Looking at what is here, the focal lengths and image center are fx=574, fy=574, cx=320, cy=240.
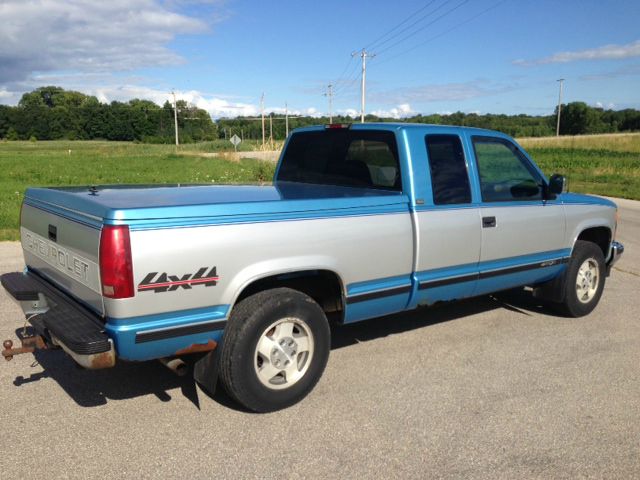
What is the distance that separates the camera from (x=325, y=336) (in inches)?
150

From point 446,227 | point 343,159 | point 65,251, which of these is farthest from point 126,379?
point 446,227

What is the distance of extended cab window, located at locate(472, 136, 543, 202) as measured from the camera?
15.9ft

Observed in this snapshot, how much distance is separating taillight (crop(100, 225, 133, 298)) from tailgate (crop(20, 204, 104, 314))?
3.7 inches

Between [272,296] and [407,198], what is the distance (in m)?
1.32

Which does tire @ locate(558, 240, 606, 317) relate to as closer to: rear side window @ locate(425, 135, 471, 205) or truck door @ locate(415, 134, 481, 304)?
truck door @ locate(415, 134, 481, 304)

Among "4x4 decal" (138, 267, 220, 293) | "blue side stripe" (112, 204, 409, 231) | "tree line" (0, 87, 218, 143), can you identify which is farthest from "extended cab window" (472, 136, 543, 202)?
"tree line" (0, 87, 218, 143)

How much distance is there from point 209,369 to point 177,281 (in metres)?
0.67

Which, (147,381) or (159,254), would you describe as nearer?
(159,254)

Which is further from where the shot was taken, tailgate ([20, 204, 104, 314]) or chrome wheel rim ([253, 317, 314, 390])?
chrome wheel rim ([253, 317, 314, 390])

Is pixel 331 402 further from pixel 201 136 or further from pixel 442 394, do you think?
pixel 201 136

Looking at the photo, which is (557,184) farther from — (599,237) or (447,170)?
(599,237)

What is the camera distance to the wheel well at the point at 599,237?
6.04 meters

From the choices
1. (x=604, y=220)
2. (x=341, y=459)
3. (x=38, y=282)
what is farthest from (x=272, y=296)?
(x=604, y=220)

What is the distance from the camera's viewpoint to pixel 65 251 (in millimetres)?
3477
